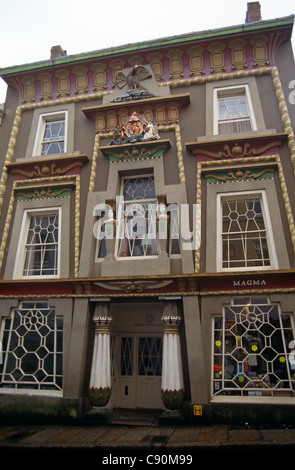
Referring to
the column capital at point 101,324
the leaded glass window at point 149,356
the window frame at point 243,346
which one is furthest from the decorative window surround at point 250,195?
the leaded glass window at point 149,356

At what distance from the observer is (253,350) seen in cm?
845

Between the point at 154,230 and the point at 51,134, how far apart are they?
5467mm

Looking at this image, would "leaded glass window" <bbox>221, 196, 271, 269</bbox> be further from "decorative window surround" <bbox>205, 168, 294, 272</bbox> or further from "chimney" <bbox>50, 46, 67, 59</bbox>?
Result: "chimney" <bbox>50, 46, 67, 59</bbox>

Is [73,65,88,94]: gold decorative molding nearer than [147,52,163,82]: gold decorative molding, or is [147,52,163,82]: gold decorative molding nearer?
[147,52,163,82]: gold decorative molding

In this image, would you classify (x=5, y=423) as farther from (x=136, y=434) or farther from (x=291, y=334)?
(x=291, y=334)

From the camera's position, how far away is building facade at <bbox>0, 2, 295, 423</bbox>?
28.1 ft

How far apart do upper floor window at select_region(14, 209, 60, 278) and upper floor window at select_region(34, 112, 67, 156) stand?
94.3 inches

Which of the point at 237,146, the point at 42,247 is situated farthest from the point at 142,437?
the point at 237,146

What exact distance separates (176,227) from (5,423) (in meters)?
6.99

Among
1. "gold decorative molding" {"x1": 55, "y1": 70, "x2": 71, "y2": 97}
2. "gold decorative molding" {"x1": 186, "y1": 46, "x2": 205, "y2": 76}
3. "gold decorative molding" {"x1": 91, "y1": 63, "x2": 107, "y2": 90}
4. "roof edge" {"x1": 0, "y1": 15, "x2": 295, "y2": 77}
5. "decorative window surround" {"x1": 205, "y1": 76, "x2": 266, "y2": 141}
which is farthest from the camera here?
"gold decorative molding" {"x1": 55, "y1": 70, "x2": 71, "y2": 97}

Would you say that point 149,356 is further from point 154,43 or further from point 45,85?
point 154,43

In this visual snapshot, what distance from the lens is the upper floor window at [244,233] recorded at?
9172 millimetres

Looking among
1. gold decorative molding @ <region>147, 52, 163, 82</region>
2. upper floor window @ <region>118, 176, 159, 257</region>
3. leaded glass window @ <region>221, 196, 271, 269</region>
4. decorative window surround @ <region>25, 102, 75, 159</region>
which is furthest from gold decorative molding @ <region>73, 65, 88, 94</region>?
leaded glass window @ <region>221, 196, 271, 269</region>

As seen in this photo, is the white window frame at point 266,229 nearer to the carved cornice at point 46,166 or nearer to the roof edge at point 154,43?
the carved cornice at point 46,166
